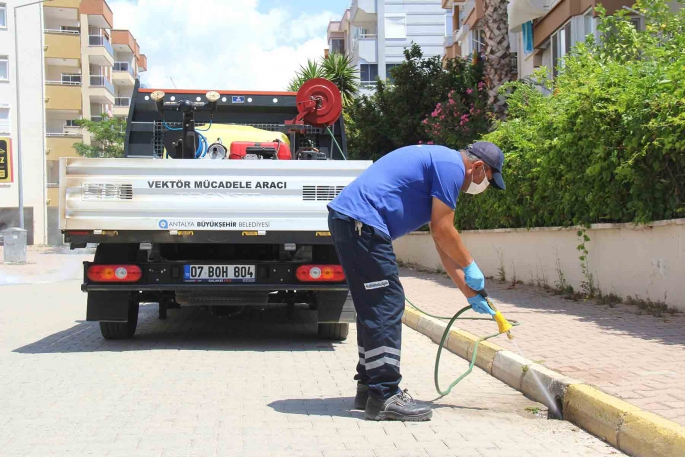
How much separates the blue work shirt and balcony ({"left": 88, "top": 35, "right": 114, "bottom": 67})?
58.3 m

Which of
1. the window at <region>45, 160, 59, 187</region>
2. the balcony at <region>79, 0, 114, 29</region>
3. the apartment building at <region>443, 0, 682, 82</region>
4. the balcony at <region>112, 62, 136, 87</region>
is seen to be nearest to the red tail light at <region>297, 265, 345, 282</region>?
the apartment building at <region>443, 0, 682, 82</region>

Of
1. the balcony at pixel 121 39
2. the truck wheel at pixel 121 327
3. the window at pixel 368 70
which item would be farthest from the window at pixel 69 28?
the truck wheel at pixel 121 327

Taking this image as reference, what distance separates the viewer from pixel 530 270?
14.2 m

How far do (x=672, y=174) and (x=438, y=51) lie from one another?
5054 cm

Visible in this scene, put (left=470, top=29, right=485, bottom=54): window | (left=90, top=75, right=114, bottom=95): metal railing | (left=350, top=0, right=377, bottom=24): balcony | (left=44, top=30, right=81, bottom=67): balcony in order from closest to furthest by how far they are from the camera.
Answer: (left=470, top=29, right=485, bottom=54): window, (left=44, top=30, right=81, bottom=67): balcony, (left=350, top=0, right=377, bottom=24): balcony, (left=90, top=75, right=114, bottom=95): metal railing

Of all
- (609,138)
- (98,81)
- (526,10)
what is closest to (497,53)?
(526,10)

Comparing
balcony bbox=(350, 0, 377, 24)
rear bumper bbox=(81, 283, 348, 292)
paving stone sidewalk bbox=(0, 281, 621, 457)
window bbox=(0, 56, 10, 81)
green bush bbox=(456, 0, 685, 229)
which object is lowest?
paving stone sidewalk bbox=(0, 281, 621, 457)

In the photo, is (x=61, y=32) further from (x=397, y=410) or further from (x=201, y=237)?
(x=397, y=410)

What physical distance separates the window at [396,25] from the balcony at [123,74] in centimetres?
2305

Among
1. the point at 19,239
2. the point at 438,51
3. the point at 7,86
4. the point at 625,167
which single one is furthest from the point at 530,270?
the point at 438,51

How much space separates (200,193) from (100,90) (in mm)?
55945

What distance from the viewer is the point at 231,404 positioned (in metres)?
6.00

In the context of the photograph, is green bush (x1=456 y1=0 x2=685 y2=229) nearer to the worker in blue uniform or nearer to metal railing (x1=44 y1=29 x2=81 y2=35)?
the worker in blue uniform

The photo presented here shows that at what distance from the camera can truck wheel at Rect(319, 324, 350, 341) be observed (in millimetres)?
9102
